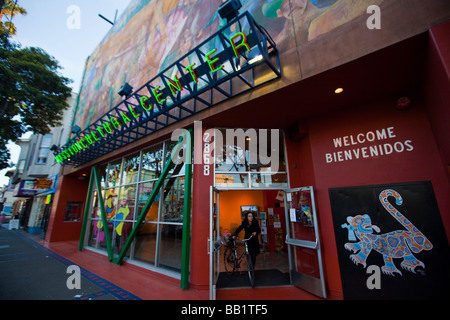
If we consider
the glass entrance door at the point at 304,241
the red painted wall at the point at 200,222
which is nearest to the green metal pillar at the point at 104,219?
the red painted wall at the point at 200,222

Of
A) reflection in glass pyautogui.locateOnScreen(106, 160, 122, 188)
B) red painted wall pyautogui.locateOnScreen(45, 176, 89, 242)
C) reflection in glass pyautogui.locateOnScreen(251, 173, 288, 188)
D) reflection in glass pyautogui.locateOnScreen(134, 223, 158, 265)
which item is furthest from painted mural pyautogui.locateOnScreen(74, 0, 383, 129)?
reflection in glass pyautogui.locateOnScreen(134, 223, 158, 265)

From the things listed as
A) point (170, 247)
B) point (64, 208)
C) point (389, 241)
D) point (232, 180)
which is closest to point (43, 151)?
point (64, 208)

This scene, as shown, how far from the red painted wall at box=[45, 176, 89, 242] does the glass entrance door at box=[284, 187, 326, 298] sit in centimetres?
1409

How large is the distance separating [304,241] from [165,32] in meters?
9.00

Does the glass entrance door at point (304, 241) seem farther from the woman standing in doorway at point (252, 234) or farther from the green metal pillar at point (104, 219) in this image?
the green metal pillar at point (104, 219)

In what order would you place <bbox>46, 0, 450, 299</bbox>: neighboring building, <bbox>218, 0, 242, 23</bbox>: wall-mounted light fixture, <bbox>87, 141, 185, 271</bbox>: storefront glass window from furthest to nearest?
<bbox>87, 141, 185, 271</bbox>: storefront glass window
<bbox>218, 0, 242, 23</bbox>: wall-mounted light fixture
<bbox>46, 0, 450, 299</bbox>: neighboring building

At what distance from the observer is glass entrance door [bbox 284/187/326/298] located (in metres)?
4.39

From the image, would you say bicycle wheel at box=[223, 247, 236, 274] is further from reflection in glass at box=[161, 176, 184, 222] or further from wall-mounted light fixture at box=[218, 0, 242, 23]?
wall-mounted light fixture at box=[218, 0, 242, 23]

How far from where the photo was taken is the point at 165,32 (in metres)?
7.70

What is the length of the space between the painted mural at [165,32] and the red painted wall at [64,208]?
413 cm

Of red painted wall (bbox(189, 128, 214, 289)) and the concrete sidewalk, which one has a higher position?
red painted wall (bbox(189, 128, 214, 289))

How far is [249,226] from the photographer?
5.23 m

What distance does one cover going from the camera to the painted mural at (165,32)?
389cm

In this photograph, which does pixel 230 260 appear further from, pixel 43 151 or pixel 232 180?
pixel 43 151
